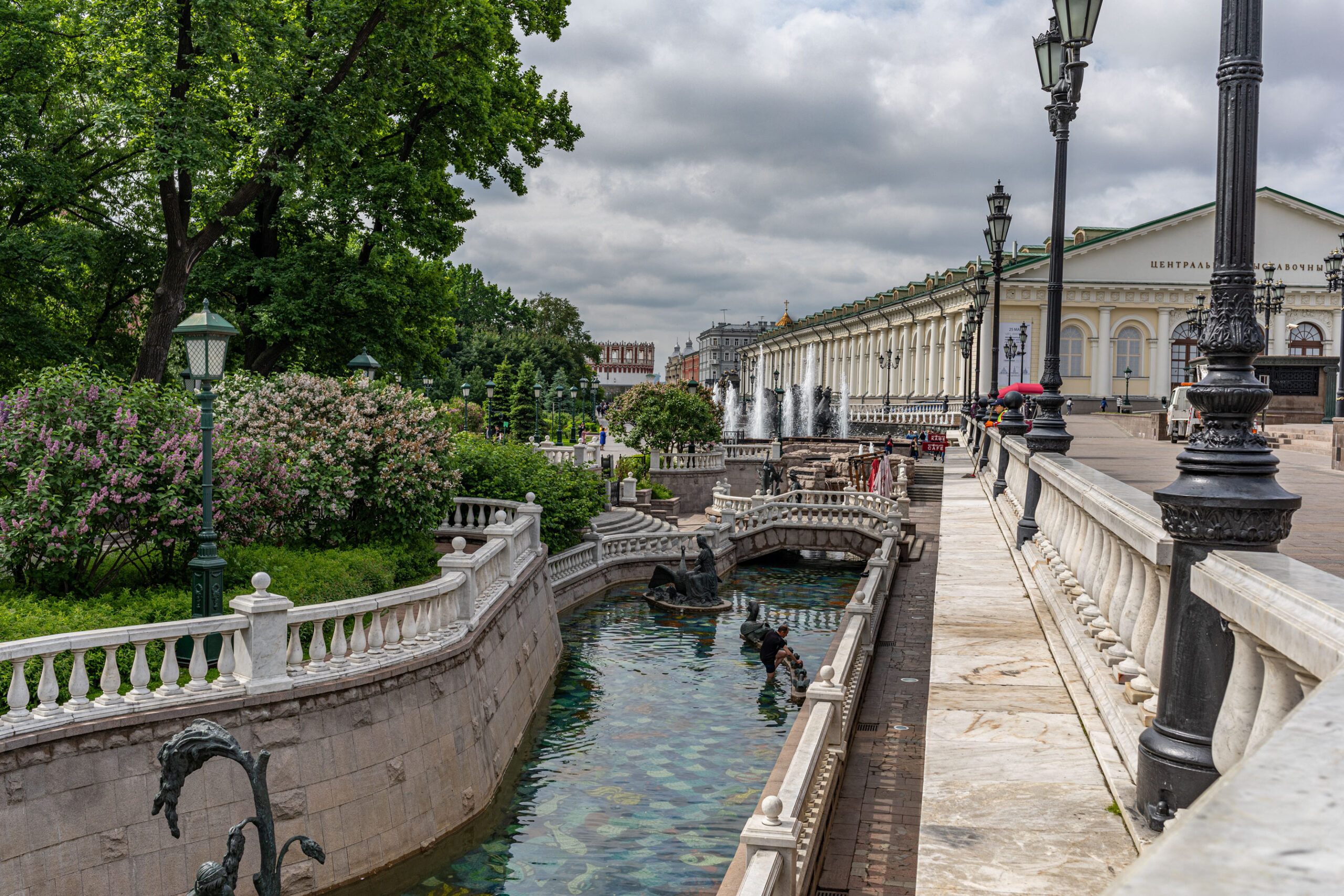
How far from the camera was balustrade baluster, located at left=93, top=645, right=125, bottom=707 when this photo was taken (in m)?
9.29

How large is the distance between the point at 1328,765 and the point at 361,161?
26.2m

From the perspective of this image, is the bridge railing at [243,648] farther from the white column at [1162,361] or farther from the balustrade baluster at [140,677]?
the white column at [1162,361]

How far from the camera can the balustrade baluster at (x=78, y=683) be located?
910 cm

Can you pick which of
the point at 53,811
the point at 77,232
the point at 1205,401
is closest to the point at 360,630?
the point at 53,811

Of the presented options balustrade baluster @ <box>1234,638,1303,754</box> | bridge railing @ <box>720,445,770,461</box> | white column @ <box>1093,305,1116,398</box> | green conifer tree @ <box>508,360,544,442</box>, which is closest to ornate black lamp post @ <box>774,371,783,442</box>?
green conifer tree @ <box>508,360,544,442</box>

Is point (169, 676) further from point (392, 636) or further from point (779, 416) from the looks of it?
point (779, 416)

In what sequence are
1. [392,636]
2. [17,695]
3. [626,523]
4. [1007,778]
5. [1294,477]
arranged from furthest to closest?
[626,523] < [1294,477] < [392,636] < [17,695] < [1007,778]

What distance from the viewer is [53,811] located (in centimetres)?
888

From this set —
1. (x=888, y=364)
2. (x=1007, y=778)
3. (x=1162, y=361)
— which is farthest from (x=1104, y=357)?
(x=1007, y=778)

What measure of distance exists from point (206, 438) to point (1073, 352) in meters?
64.1

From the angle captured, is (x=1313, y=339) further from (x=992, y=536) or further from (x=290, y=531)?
(x=290, y=531)

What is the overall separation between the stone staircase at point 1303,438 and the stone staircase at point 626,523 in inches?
765

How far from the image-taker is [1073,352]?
2657 inches

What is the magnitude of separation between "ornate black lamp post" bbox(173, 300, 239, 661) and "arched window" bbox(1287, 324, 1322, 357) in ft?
230
